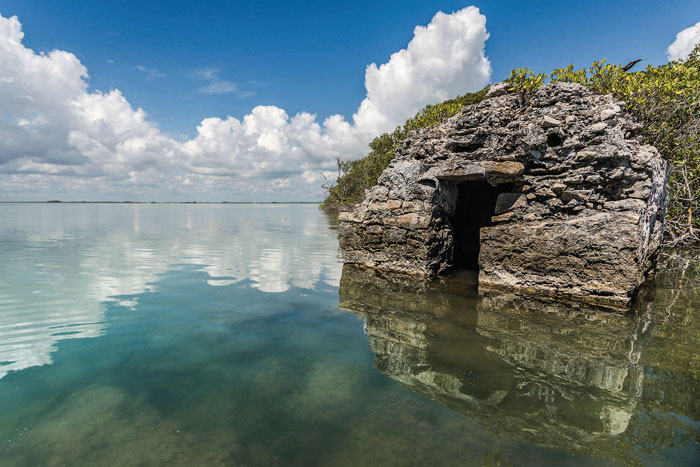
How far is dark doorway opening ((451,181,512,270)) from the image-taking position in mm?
12555

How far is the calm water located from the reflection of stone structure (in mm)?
27

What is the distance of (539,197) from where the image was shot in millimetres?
8688

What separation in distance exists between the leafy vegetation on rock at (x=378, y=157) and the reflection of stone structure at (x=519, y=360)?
335 inches

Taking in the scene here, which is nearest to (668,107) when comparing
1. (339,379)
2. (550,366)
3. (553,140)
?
(553,140)

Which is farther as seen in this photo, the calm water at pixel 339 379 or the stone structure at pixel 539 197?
the stone structure at pixel 539 197

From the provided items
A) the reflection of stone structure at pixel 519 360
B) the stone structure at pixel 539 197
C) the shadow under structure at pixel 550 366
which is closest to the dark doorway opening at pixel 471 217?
the stone structure at pixel 539 197

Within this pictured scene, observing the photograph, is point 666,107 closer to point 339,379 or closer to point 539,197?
point 539,197

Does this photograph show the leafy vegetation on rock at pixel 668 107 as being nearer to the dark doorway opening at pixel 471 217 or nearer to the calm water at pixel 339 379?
the dark doorway opening at pixel 471 217

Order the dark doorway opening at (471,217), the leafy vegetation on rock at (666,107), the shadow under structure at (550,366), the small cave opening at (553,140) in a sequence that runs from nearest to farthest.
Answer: the shadow under structure at (550,366)
the small cave opening at (553,140)
the leafy vegetation on rock at (666,107)
the dark doorway opening at (471,217)

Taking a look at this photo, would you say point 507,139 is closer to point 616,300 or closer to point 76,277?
point 616,300

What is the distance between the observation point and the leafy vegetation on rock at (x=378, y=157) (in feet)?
50.0

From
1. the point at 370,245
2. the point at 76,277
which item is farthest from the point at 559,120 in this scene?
the point at 76,277

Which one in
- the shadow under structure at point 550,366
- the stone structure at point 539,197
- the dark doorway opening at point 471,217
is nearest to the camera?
the shadow under structure at point 550,366

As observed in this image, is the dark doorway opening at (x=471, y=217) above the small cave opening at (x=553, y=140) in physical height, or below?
below
